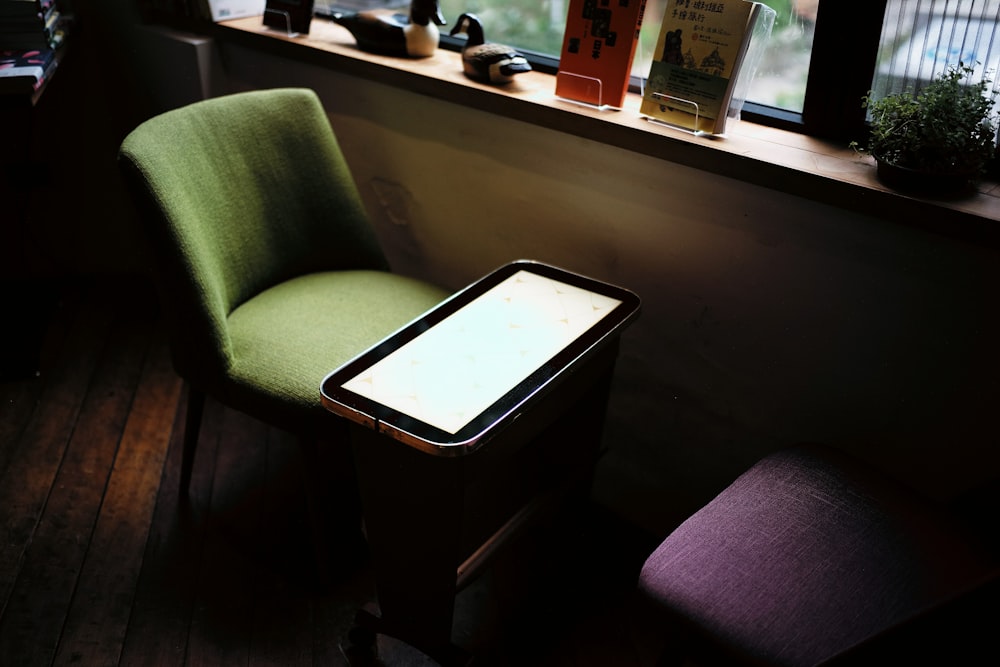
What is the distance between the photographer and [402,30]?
1.93 m

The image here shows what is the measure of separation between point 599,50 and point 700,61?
0.76 feet

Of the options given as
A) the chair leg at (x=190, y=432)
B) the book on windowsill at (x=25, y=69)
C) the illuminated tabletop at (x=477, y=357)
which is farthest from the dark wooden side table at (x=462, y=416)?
the book on windowsill at (x=25, y=69)

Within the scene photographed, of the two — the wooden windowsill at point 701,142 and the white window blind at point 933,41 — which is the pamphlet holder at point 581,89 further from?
the white window blind at point 933,41

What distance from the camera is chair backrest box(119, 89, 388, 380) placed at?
1.51 meters

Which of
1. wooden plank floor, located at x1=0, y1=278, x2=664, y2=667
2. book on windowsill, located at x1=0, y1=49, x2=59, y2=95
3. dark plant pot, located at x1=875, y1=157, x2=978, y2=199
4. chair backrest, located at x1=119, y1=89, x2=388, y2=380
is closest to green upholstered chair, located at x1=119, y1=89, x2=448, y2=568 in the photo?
chair backrest, located at x1=119, y1=89, x2=388, y2=380

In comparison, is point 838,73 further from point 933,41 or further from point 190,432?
point 190,432

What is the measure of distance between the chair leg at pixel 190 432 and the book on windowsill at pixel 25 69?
2.77ft

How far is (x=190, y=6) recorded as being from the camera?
7.33ft

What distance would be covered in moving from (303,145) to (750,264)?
1.04 meters

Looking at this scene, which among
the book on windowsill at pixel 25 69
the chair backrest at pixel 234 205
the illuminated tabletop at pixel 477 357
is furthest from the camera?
the book on windowsill at pixel 25 69

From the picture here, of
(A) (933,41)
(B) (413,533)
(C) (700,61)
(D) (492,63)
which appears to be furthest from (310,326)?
(A) (933,41)

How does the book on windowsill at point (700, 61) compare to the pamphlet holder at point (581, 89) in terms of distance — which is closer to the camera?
the book on windowsill at point (700, 61)

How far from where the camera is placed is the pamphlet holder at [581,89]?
1660 millimetres

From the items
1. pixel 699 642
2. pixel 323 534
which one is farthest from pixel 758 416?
pixel 323 534
